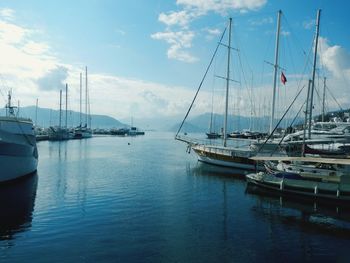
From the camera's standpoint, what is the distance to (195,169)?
5419 centimetres

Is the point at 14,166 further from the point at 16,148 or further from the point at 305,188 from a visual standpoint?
the point at 305,188

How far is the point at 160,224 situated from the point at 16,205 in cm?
1283

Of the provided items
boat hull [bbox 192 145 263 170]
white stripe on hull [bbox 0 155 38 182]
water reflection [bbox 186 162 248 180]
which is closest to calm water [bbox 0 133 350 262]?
white stripe on hull [bbox 0 155 38 182]

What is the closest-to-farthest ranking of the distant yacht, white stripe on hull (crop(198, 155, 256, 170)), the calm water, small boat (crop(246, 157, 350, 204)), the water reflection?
the calm water, small boat (crop(246, 157, 350, 204)), the distant yacht, the water reflection, white stripe on hull (crop(198, 155, 256, 170))

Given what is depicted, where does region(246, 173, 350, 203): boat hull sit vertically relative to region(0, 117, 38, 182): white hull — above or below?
below

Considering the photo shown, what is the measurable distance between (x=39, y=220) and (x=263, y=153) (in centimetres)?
3502

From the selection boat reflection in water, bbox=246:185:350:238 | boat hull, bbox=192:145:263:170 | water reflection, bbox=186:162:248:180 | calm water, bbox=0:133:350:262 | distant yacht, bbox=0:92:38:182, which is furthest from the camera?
boat hull, bbox=192:145:263:170

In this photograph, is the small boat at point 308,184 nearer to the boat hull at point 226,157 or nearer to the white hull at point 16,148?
the boat hull at point 226,157

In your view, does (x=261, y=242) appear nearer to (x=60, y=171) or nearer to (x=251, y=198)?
(x=251, y=198)

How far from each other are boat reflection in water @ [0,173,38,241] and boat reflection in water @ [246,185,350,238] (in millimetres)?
17761

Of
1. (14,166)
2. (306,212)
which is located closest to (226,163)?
(306,212)

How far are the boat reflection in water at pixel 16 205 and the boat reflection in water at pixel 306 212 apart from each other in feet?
58.3

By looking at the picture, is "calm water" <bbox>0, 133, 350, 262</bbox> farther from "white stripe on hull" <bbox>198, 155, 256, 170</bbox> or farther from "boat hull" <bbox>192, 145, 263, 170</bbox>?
"boat hull" <bbox>192, 145, 263, 170</bbox>

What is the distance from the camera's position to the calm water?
18.3m
